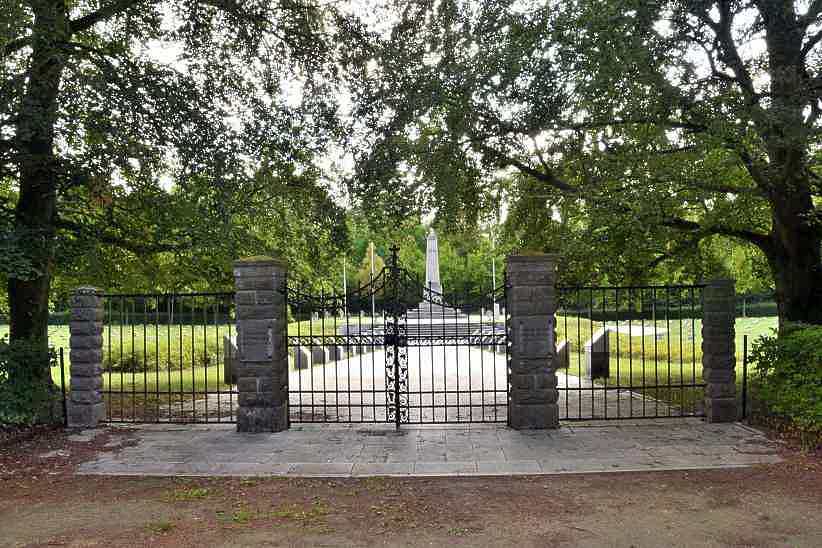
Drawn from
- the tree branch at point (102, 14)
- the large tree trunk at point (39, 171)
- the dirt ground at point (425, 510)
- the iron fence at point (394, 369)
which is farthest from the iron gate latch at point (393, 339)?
the tree branch at point (102, 14)

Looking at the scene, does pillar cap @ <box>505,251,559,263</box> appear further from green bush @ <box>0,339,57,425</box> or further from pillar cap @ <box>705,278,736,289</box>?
green bush @ <box>0,339,57,425</box>

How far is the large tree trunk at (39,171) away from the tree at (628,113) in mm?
5076

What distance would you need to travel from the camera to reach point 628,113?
8.96 meters

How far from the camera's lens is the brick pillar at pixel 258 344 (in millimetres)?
9242

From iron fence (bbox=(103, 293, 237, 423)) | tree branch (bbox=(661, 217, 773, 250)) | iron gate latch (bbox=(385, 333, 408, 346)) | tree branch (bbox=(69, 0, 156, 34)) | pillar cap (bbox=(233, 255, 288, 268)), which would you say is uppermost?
tree branch (bbox=(69, 0, 156, 34))

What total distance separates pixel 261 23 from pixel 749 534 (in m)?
11.7

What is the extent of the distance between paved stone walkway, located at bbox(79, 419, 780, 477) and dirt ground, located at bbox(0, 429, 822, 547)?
31cm

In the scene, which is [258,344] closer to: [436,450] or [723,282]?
[436,450]

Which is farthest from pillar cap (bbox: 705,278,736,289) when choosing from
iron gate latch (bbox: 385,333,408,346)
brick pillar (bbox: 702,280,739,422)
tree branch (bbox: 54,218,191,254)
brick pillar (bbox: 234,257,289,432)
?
tree branch (bbox: 54,218,191,254)

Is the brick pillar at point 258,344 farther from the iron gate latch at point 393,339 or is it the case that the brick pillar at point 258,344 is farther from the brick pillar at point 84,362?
the brick pillar at point 84,362

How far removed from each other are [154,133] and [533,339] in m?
7.32

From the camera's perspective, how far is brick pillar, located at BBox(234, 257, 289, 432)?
9242 millimetres

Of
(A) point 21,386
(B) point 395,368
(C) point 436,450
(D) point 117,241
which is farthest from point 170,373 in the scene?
(C) point 436,450

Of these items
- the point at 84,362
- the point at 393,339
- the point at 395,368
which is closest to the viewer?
the point at 393,339
